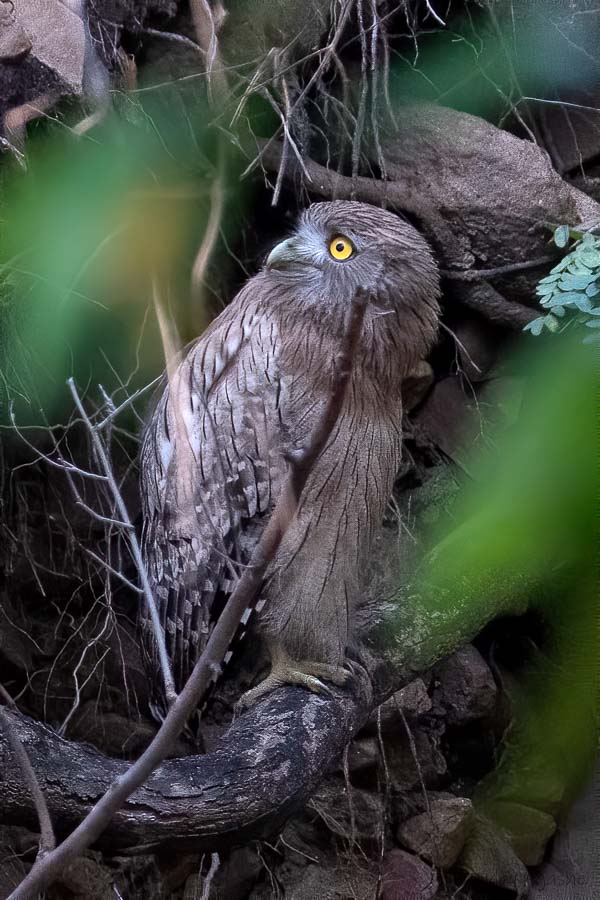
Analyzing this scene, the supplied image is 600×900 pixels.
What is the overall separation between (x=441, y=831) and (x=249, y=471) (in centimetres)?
123

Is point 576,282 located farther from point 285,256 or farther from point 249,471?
point 249,471

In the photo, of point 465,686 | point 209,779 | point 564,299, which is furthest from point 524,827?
point 564,299

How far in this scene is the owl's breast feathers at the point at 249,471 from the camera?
1.92m

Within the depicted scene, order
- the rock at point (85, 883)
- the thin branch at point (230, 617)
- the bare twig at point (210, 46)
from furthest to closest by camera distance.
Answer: the rock at point (85, 883), the bare twig at point (210, 46), the thin branch at point (230, 617)

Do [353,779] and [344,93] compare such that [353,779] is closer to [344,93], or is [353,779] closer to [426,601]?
[426,601]

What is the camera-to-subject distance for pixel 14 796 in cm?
141

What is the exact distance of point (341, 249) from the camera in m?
1.92

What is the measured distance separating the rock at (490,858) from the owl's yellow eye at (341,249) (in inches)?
63.4

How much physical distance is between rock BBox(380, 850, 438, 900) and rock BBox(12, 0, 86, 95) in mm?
2145

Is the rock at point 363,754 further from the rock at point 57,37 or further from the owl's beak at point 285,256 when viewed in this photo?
the rock at point 57,37

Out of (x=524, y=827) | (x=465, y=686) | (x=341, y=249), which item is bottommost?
A: (x=524, y=827)

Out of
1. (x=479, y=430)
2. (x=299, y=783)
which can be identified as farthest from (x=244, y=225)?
(x=299, y=783)

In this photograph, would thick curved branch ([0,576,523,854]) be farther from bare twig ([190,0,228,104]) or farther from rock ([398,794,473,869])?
bare twig ([190,0,228,104])

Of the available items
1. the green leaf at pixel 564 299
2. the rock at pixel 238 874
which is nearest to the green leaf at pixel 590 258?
the green leaf at pixel 564 299
